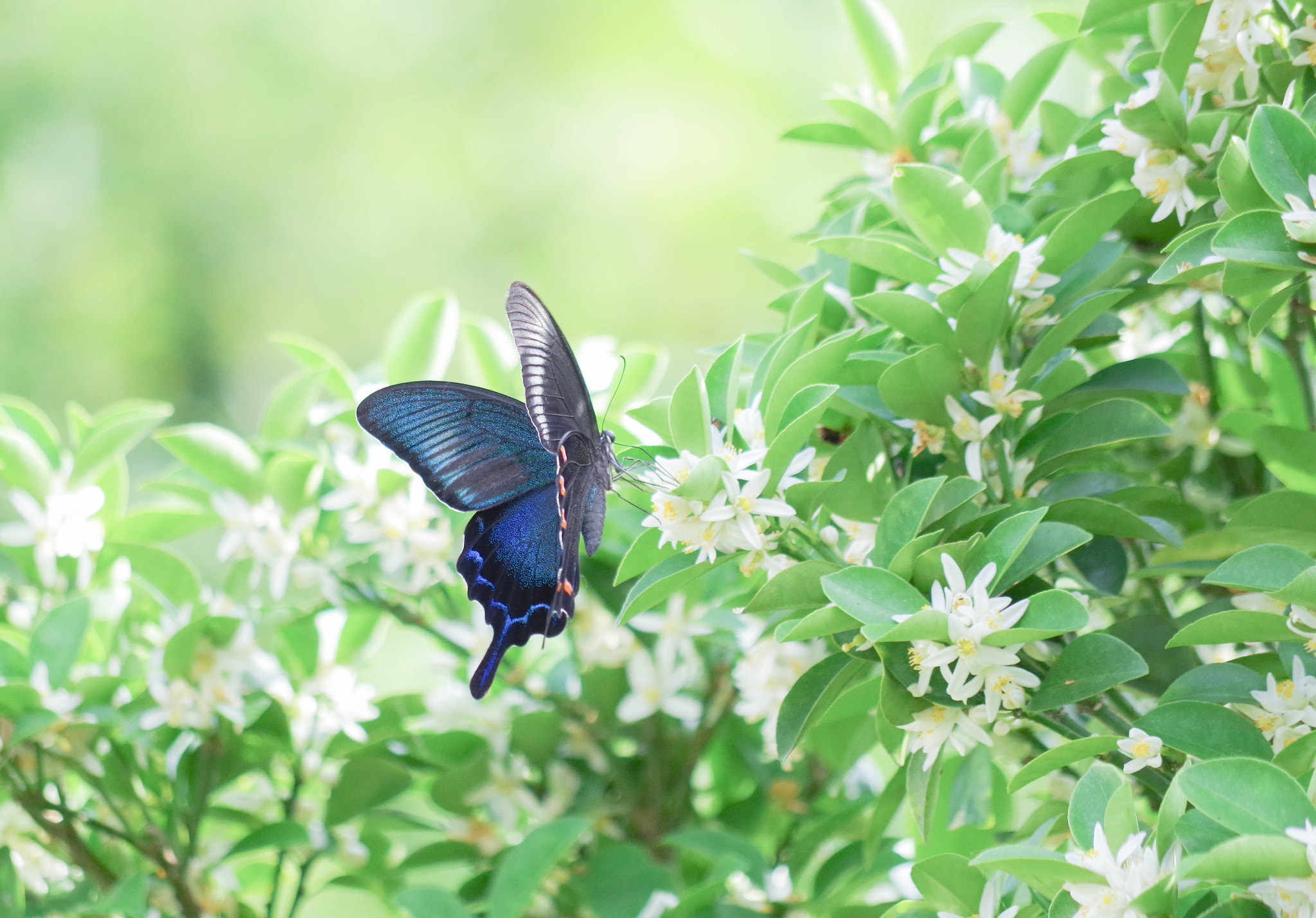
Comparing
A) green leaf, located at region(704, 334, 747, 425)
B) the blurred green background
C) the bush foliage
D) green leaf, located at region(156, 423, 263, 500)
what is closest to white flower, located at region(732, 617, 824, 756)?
the bush foliage

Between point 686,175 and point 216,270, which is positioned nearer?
point 686,175

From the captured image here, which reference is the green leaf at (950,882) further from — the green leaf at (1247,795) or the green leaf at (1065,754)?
the green leaf at (1247,795)

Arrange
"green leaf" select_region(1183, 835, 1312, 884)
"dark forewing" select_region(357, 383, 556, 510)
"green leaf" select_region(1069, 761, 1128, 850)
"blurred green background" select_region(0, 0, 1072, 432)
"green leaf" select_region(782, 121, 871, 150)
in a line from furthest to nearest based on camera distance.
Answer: "blurred green background" select_region(0, 0, 1072, 432), "green leaf" select_region(782, 121, 871, 150), "dark forewing" select_region(357, 383, 556, 510), "green leaf" select_region(1069, 761, 1128, 850), "green leaf" select_region(1183, 835, 1312, 884)

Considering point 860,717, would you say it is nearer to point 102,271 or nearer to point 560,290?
point 560,290

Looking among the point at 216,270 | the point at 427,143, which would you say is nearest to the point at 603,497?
the point at 427,143

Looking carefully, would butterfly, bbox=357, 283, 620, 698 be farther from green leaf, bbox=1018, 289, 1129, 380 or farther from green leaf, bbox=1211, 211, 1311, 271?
green leaf, bbox=1211, 211, 1311, 271

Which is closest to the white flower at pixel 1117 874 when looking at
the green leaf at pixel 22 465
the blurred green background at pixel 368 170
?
the green leaf at pixel 22 465

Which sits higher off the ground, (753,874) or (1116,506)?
(1116,506)

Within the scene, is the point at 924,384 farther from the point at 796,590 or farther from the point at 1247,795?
the point at 1247,795
